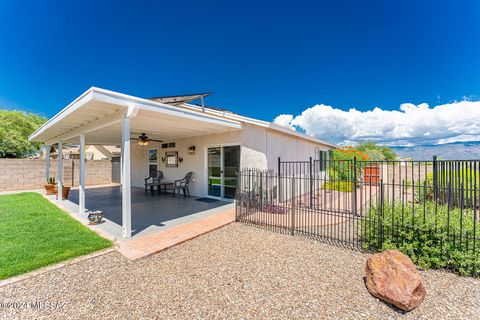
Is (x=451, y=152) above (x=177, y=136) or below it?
below

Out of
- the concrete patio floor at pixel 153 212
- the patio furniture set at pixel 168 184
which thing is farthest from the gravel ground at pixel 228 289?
the patio furniture set at pixel 168 184

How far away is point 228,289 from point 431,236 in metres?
3.29

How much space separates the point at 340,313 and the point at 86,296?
309cm

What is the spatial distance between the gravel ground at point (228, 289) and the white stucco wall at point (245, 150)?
14.8ft

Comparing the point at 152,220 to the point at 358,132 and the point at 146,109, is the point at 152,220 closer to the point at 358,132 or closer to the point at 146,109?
the point at 146,109

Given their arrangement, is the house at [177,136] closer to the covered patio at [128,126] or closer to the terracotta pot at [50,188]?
the covered patio at [128,126]

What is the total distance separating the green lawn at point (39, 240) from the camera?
11.1ft

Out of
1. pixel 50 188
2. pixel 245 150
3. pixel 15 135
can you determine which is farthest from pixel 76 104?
pixel 15 135

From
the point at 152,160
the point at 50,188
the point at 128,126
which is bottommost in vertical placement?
the point at 50,188

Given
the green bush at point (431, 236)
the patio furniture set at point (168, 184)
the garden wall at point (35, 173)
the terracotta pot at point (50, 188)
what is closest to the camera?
the green bush at point (431, 236)

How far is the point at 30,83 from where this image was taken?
17.8 meters

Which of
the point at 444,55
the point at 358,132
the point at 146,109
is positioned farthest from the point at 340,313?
the point at 358,132

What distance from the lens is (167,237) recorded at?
4.52 m

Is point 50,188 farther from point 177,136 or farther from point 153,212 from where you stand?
point 153,212
